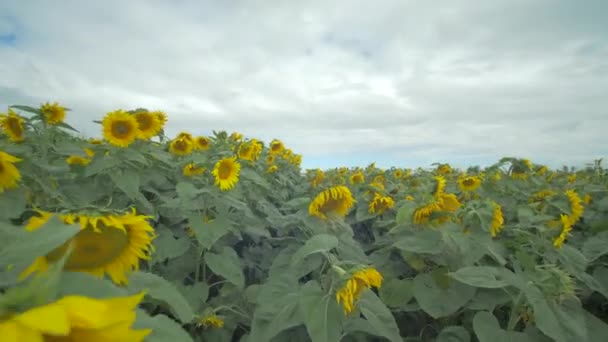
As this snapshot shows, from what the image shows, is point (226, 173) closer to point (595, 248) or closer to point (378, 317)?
point (378, 317)

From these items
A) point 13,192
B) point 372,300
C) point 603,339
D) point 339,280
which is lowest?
point 603,339

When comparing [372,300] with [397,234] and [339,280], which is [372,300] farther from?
[397,234]

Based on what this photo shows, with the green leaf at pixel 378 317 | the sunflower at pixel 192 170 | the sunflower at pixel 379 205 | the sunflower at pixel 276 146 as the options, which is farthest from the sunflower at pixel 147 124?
the sunflower at pixel 276 146

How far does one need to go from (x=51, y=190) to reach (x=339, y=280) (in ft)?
6.56

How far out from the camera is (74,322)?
21.7 inches

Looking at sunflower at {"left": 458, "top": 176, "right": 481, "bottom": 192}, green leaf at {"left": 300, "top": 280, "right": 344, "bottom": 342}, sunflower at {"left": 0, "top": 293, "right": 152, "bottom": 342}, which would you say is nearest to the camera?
sunflower at {"left": 0, "top": 293, "right": 152, "bottom": 342}

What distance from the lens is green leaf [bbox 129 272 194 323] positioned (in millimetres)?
1021

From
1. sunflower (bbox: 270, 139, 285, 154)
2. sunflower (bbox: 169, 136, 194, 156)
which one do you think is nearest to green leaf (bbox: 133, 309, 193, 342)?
sunflower (bbox: 169, 136, 194, 156)

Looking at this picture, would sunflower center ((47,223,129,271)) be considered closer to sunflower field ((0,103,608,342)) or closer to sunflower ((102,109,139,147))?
sunflower field ((0,103,608,342))

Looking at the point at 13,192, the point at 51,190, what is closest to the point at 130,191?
the point at 51,190

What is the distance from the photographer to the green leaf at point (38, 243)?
2.17ft

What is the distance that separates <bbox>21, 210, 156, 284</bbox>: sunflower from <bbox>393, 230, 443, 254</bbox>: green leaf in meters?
1.55

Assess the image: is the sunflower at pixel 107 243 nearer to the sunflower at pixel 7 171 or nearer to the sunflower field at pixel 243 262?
the sunflower field at pixel 243 262

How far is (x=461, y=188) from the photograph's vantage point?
15.6ft
